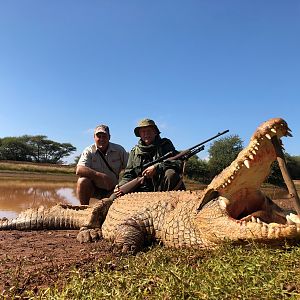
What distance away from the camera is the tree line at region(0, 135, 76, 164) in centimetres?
5966

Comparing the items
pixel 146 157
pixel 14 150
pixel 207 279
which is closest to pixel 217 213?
pixel 207 279

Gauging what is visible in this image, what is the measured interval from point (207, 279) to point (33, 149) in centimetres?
6399

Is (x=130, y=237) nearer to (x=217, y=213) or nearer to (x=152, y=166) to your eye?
(x=217, y=213)

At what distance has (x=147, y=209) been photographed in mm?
4961

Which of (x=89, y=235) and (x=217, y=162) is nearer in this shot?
(x=89, y=235)

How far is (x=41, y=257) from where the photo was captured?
4277 mm

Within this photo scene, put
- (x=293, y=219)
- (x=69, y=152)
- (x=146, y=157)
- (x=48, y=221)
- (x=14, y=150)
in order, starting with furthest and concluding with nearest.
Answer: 1. (x=69, y=152)
2. (x=14, y=150)
3. (x=146, y=157)
4. (x=48, y=221)
5. (x=293, y=219)

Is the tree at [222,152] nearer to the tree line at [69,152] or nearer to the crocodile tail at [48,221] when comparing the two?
the tree line at [69,152]

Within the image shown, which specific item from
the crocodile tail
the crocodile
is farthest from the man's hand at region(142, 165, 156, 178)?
the crocodile tail

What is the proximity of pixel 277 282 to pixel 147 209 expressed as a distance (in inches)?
106

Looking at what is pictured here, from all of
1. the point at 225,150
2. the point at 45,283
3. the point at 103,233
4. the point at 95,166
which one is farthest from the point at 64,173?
the point at 45,283

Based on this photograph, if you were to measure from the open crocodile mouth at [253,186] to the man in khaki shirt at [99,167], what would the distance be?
434cm

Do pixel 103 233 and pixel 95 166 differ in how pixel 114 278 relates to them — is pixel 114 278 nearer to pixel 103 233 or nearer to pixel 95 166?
pixel 103 233

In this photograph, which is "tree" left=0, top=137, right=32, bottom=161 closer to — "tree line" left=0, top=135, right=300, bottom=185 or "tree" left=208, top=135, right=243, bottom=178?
"tree line" left=0, top=135, right=300, bottom=185
